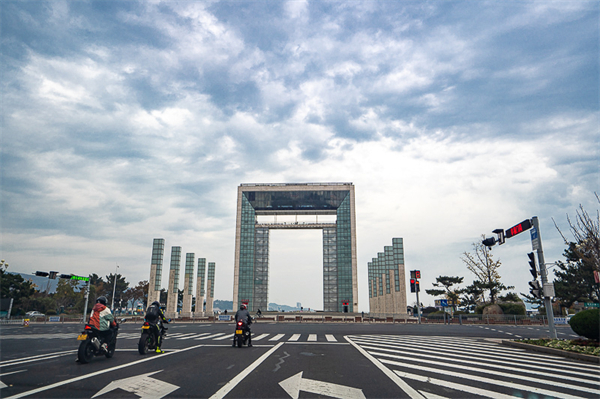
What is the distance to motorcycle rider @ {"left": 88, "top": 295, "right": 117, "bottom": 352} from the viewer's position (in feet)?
31.5

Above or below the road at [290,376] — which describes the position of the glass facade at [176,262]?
above

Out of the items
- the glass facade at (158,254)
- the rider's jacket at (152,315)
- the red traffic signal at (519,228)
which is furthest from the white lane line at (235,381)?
the glass facade at (158,254)

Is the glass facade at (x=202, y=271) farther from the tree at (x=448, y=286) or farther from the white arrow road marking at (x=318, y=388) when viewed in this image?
the white arrow road marking at (x=318, y=388)

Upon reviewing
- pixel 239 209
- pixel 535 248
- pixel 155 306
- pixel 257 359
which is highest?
pixel 239 209

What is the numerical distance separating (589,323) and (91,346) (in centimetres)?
1717

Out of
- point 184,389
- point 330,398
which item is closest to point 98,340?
point 184,389

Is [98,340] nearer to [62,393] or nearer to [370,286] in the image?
[62,393]

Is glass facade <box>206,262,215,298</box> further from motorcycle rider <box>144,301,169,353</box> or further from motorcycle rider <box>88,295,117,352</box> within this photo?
motorcycle rider <box>88,295,117,352</box>

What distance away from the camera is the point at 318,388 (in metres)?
6.39

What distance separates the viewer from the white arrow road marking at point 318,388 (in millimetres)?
5879

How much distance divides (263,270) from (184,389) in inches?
3245

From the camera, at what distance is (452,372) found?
26.7ft

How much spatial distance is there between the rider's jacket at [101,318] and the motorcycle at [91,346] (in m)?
0.12

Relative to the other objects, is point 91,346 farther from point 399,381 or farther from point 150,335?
point 399,381
